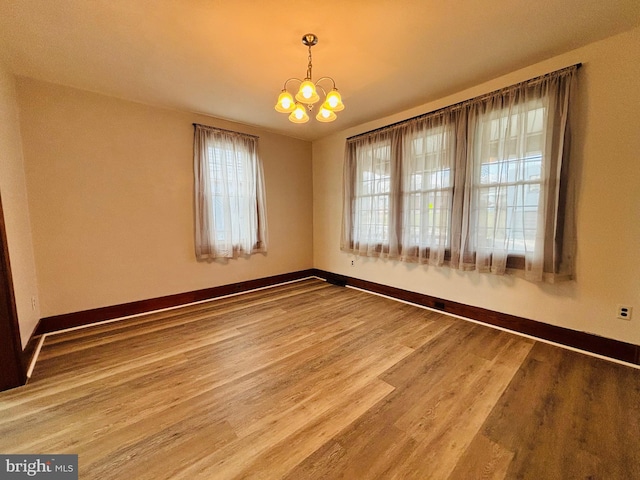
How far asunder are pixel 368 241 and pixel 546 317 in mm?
2208

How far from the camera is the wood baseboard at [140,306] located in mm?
2727

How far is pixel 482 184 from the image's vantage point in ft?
8.91

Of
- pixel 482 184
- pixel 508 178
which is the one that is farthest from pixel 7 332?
pixel 508 178

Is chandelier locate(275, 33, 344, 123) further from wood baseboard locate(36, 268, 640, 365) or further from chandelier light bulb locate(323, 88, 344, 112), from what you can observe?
wood baseboard locate(36, 268, 640, 365)

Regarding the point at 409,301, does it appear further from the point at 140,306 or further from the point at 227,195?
the point at 140,306

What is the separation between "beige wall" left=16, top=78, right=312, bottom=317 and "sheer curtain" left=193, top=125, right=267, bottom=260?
15cm

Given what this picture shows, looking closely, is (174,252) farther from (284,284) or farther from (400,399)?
(400,399)

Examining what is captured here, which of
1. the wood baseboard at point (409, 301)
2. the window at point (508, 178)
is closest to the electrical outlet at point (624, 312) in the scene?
the wood baseboard at point (409, 301)

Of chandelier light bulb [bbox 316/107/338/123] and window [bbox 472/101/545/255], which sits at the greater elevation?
chandelier light bulb [bbox 316/107/338/123]

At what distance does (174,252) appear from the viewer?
344 cm

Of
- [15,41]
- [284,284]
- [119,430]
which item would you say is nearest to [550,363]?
[119,430]

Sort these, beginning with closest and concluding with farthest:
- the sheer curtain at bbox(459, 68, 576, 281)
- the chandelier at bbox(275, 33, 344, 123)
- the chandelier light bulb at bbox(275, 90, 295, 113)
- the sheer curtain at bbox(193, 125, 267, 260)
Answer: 1. the chandelier at bbox(275, 33, 344, 123)
2. the chandelier light bulb at bbox(275, 90, 295, 113)
3. the sheer curtain at bbox(459, 68, 576, 281)
4. the sheer curtain at bbox(193, 125, 267, 260)

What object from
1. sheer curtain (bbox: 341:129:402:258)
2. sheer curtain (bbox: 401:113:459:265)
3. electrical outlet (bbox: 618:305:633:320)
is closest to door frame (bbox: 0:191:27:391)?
sheer curtain (bbox: 341:129:402:258)

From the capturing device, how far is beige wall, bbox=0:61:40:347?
2.03m
